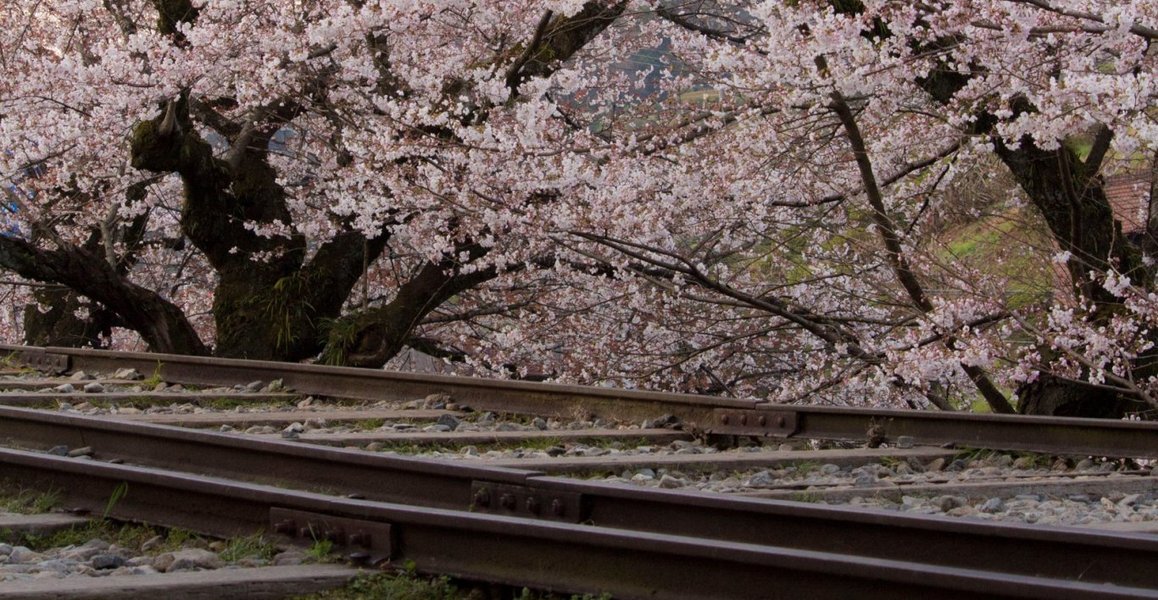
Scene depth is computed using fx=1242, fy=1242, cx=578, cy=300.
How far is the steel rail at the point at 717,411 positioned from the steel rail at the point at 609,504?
7.71 feet

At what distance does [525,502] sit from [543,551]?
2.60ft

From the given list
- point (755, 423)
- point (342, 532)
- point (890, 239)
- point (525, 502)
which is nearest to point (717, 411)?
point (755, 423)

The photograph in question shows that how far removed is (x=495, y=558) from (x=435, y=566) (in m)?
0.20

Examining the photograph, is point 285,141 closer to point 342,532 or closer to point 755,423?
point 755,423

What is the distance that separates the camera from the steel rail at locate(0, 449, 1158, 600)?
8.59ft

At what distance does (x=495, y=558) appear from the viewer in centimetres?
328

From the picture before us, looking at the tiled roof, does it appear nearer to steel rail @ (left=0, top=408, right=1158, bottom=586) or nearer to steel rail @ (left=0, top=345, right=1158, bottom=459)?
steel rail @ (left=0, top=345, right=1158, bottom=459)

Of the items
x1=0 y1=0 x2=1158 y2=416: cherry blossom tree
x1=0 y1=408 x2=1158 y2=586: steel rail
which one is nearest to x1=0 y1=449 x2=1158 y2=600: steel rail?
x1=0 y1=408 x2=1158 y2=586: steel rail

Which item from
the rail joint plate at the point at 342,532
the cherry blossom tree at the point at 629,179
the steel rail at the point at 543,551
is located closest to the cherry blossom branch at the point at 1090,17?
the cherry blossom tree at the point at 629,179

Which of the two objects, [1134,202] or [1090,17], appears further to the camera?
[1134,202]

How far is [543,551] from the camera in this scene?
320 centimetres

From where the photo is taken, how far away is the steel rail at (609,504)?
3086 millimetres

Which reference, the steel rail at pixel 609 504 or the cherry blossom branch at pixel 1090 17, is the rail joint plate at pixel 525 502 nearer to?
the steel rail at pixel 609 504

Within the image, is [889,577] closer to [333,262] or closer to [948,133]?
[948,133]
